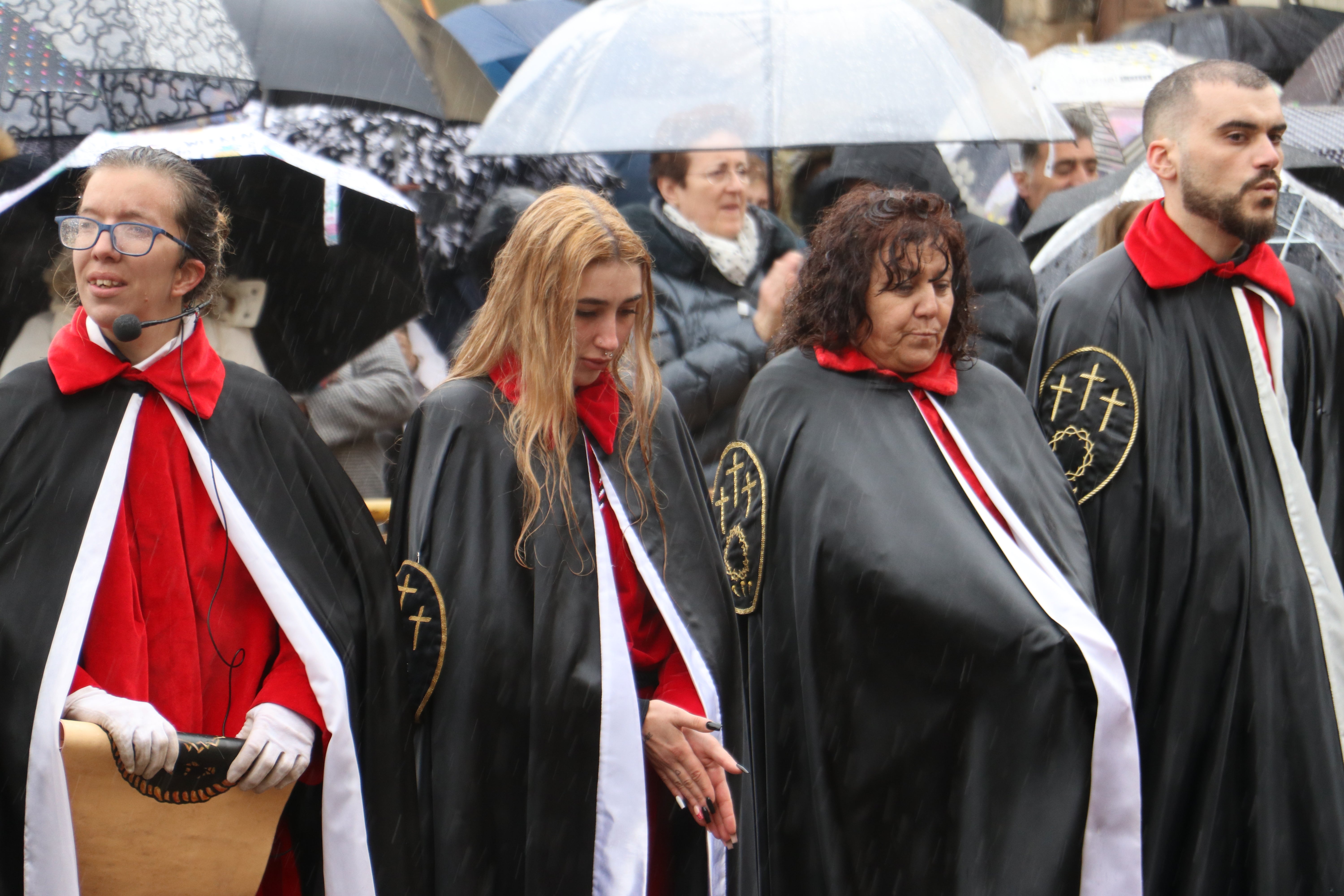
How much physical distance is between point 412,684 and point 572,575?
428 mm

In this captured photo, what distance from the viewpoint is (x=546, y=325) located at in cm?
338

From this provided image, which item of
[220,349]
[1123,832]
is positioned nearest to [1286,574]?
[1123,832]

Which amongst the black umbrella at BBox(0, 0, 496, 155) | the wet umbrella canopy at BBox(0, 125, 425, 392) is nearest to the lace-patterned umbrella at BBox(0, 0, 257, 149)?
the black umbrella at BBox(0, 0, 496, 155)

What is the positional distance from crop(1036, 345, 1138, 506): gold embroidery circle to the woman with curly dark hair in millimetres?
281

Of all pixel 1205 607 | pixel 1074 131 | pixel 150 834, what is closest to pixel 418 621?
pixel 150 834

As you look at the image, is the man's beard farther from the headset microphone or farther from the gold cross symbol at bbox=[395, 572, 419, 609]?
the headset microphone

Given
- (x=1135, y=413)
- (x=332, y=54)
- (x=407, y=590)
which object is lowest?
(x=407, y=590)

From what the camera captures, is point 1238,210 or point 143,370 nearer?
point 143,370

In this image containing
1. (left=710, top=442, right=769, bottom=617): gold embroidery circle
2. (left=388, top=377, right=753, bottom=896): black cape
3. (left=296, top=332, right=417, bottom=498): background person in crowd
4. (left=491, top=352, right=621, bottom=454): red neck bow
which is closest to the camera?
(left=388, top=377, right=753, bottom=896): black cape

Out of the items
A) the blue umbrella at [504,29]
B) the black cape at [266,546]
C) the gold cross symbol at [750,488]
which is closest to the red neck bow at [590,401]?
the black cape at [266,546]

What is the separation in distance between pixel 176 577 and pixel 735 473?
1862 millimetres

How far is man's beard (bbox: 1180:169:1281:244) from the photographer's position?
473 centimetres

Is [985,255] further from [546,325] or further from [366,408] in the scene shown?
[546,325]

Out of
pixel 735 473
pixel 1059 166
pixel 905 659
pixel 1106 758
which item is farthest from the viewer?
pixel 1059 166
